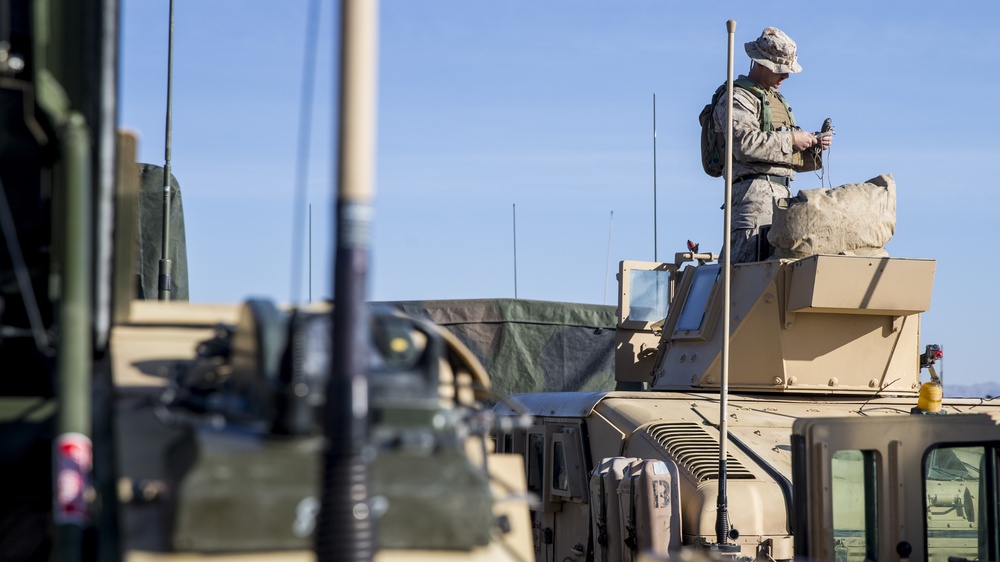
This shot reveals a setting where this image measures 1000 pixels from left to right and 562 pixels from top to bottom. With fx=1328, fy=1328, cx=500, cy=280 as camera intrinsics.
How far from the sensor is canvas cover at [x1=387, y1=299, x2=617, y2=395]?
1889cm

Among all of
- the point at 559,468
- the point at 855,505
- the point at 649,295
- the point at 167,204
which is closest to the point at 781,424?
the point at 559,468

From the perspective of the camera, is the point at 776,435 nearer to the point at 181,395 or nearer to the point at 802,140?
the point at 802,140

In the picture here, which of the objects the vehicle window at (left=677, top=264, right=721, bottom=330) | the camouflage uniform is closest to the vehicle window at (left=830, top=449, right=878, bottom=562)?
the vehicle window at (left=677, top=264, right=721, bottom=330)

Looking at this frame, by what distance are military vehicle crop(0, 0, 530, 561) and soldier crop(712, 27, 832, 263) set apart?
791 cm

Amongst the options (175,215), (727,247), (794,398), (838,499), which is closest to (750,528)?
(838,499)

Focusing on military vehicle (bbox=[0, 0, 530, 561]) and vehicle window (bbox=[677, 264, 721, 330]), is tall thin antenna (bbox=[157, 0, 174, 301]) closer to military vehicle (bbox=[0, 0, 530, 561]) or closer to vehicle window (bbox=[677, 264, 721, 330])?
vehicle window (bbox=[677, 264, 721, 330])

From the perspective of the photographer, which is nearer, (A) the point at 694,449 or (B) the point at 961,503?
(B) the point at 961,503

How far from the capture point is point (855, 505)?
745cm

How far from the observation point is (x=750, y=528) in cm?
848

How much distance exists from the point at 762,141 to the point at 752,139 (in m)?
0.09

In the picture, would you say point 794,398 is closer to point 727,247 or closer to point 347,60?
point 727,247

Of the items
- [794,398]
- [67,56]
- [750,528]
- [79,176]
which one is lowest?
[750,528]

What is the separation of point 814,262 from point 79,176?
7491 mm

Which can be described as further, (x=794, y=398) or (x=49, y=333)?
(x=794, y=398)
